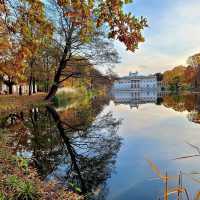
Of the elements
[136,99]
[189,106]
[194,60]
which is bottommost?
[136,99]


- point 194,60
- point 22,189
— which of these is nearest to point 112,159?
point 22,189

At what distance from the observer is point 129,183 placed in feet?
24.0

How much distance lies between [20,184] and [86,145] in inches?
262

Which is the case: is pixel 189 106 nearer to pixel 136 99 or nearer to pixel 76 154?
pixel 76 154

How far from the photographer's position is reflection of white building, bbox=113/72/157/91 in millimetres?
161250

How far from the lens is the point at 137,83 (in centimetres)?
16862

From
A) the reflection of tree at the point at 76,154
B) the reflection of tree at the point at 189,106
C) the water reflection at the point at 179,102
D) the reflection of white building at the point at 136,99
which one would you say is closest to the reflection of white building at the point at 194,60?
the reflection of white building at the point at 136,99


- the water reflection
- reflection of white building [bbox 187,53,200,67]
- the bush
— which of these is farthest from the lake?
reflection of white building [bbox 187,53,200,67]

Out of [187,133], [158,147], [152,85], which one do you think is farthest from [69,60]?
[152,85]

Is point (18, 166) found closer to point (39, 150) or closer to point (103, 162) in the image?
point (103, 162)

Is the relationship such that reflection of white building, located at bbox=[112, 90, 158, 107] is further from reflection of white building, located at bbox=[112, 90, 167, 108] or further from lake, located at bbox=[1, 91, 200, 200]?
lake, located at bbox=[1, 91, 200, 200]

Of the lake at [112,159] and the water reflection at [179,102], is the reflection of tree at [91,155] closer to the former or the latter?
the lake at [112,159]

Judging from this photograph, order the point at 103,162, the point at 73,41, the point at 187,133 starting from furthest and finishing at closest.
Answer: the point at 73,41, the point at 187,133, the point at 103,162

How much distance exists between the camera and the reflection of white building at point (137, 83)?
16125cm
